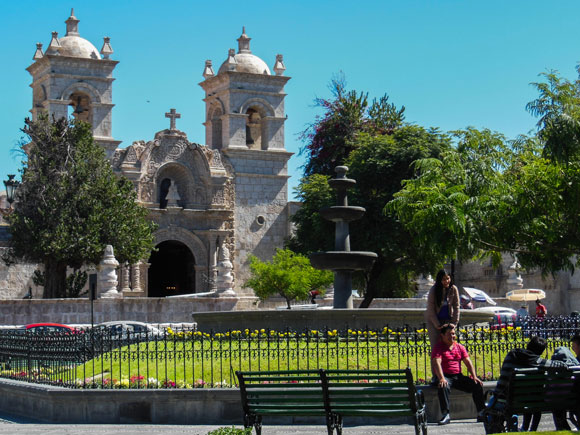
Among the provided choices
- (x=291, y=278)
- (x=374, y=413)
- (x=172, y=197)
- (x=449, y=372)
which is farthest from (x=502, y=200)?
(x=172, y=197)

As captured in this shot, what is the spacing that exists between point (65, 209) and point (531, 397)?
26.0 meters

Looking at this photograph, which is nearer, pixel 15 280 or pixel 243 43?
pixel 15 280

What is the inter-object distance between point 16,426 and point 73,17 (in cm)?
3311

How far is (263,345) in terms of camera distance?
661 inches

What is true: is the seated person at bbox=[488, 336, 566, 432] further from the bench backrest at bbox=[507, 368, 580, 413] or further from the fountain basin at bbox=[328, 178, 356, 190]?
the fountain basin at bbox=[328, 178, 356, 190]

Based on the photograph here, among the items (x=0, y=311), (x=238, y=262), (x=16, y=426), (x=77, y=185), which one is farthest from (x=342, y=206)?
(x=238, y=262)

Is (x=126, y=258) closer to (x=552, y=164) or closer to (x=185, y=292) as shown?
(x=185, y=292)

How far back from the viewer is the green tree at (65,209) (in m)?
33.9

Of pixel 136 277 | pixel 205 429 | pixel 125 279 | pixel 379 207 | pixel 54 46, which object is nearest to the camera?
pixel 205 429

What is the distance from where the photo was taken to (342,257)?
19344mm

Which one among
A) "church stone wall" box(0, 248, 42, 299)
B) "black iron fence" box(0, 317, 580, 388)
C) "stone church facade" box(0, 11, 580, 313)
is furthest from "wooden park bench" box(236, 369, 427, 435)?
"stone church facade" box(0, 11, 580, 313)

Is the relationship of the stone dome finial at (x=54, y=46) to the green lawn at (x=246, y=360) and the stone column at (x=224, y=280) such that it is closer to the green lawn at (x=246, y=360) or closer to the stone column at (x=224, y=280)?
the stone column at (x=224, y=280)

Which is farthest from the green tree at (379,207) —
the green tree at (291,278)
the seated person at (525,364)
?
the seated person at (525,364)

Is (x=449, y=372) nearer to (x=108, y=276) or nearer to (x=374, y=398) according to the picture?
(x=374, y=398)
